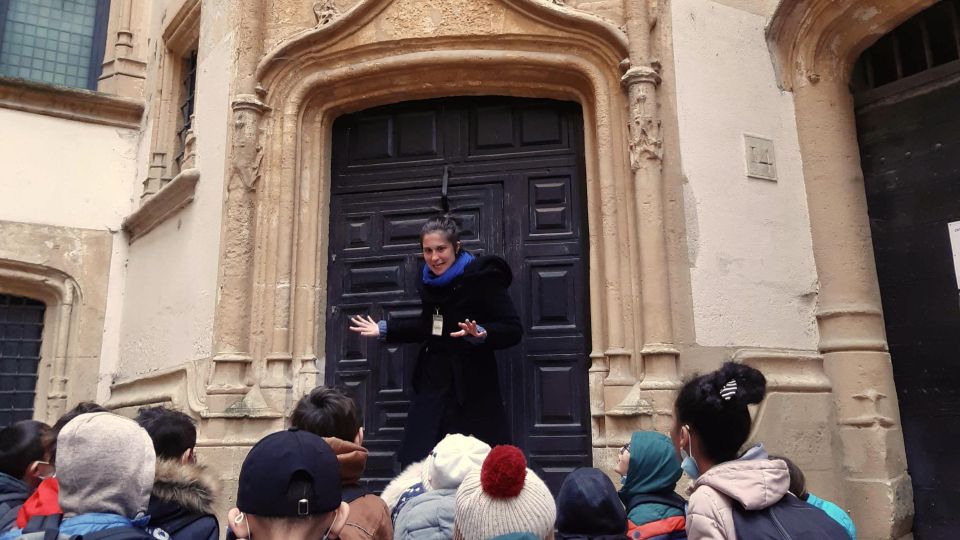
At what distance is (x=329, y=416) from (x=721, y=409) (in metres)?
1.27

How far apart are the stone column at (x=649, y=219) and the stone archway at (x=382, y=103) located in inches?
0.5

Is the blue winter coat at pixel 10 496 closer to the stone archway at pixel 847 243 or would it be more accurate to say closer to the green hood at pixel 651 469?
the green hood at pixel 651 469

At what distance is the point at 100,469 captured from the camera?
183 centimetres

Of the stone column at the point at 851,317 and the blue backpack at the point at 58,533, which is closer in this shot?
the blue backpack at the point at 58,533

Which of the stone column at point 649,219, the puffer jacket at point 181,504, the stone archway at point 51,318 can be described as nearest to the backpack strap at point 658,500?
the puffer jacket at point 181,504

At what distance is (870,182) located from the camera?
17.3 feet

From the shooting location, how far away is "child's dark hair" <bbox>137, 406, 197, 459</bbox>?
240 centimetres

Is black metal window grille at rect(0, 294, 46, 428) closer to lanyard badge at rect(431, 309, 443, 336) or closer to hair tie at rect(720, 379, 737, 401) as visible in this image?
lanyard badge at rect(431, 309, 443, 336)

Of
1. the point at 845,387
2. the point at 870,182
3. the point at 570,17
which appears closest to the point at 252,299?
the point at 570,17

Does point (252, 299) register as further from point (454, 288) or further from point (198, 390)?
point (454, 288)

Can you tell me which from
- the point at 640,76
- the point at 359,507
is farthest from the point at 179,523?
the point at 640,76

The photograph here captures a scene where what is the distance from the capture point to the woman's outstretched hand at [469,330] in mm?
3795

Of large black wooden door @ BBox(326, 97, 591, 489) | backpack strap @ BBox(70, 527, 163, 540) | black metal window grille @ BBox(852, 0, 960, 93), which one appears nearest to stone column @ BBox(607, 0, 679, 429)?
large black wooden door @ BBox(326, 97, 591, 489)

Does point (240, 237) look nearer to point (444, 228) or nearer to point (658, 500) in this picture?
point (444, 228)
